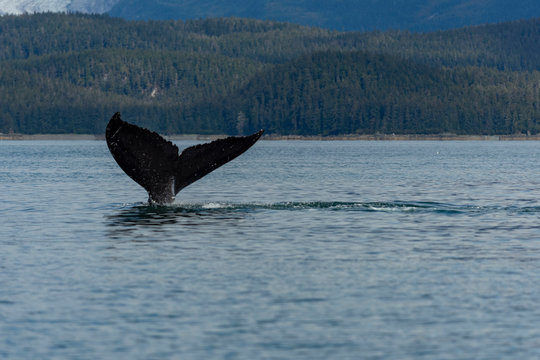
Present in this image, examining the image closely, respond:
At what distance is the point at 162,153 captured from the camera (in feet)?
97.1

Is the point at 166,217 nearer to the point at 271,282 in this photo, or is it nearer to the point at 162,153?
the point at 162,153

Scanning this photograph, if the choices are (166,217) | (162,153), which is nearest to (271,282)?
(162,153)

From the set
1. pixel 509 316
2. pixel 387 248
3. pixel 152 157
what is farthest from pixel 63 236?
pixel 509 316

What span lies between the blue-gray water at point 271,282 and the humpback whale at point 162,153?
7.27ft

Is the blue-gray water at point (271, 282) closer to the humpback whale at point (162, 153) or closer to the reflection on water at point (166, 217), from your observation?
the reflection on water at point (166, 217)

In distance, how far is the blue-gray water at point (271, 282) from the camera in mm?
17406

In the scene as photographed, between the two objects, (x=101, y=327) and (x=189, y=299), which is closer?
(x=101, y=327)

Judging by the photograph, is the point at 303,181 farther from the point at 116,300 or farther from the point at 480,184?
the point at 116,300

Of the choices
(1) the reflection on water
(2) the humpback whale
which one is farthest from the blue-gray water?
(2) the humpback whale

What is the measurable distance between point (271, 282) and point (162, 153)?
793cm

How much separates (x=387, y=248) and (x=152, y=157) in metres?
7.53

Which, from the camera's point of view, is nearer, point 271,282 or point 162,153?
point 271,282

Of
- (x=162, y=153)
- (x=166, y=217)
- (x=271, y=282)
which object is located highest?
(x=162, y=153)

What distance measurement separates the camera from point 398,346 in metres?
17.1
